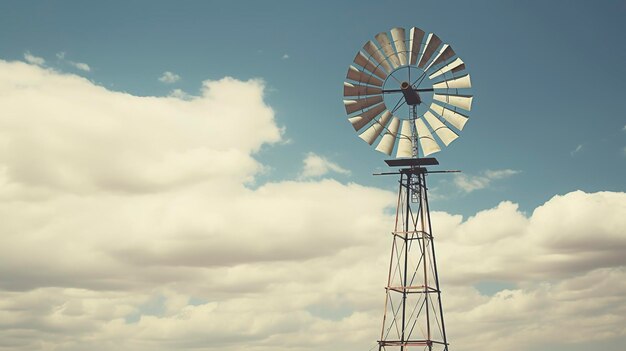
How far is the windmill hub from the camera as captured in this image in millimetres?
42625

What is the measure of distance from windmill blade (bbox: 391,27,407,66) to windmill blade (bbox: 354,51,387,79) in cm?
125

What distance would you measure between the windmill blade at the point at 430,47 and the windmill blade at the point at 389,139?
3.72m

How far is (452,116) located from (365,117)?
4.72 m

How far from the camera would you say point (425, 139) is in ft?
141

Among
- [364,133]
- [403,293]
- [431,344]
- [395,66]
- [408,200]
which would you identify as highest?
[395,66]

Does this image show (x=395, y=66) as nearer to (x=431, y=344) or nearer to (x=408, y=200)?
(x=408, y=200)

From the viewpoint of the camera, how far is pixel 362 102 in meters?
43.5

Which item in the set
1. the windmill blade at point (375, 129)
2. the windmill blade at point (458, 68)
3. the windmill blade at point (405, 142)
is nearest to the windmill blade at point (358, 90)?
the windmill blade at point (375, 129)

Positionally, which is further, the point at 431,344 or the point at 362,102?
the point at 362,102

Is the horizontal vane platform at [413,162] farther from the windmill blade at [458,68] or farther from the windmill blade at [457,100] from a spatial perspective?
the windmill blade at [458,68]

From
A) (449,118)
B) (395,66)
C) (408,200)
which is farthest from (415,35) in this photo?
(408,200)

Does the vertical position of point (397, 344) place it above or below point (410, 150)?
below

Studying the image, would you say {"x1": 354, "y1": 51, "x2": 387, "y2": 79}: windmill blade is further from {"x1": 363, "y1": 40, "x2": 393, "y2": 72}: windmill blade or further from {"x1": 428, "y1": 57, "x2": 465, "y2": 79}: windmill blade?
{"x1": 428, "y1": 57, "x2": 465, "y2": 79}: windmill blade

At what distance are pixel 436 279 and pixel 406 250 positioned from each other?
2.21m
